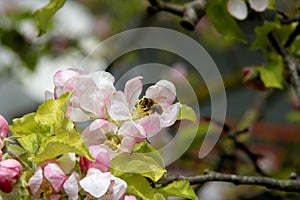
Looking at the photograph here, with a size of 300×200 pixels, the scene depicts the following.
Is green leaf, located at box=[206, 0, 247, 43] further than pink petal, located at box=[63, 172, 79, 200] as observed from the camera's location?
Yes

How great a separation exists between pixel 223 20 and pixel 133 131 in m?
0.54

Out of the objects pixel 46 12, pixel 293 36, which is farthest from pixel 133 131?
pixel 293 36

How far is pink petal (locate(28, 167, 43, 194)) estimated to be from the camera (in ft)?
2.71

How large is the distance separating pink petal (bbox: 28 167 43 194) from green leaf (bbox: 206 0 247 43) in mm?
626

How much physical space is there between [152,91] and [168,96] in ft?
0.07

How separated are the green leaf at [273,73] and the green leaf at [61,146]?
604mm

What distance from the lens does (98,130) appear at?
0.88 m

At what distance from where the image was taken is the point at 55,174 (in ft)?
2.73

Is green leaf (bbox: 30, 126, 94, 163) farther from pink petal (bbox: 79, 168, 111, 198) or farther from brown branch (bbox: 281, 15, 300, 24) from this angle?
brown branch (bbox: 281, 15, 300, 24)

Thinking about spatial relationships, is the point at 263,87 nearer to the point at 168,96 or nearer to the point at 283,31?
the point at 283,31

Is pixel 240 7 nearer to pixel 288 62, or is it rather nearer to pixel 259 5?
pixel 259 5

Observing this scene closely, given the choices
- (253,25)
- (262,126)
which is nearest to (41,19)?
(253,25)

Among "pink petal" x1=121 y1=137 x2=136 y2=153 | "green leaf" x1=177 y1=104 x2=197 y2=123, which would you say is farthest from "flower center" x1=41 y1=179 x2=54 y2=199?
"green leaf" x1=177 y1=104 x2=197 y2=123

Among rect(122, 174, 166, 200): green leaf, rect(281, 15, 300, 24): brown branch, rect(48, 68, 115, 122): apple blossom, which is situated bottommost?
rect(281, 15, 300, 24): brown branch
